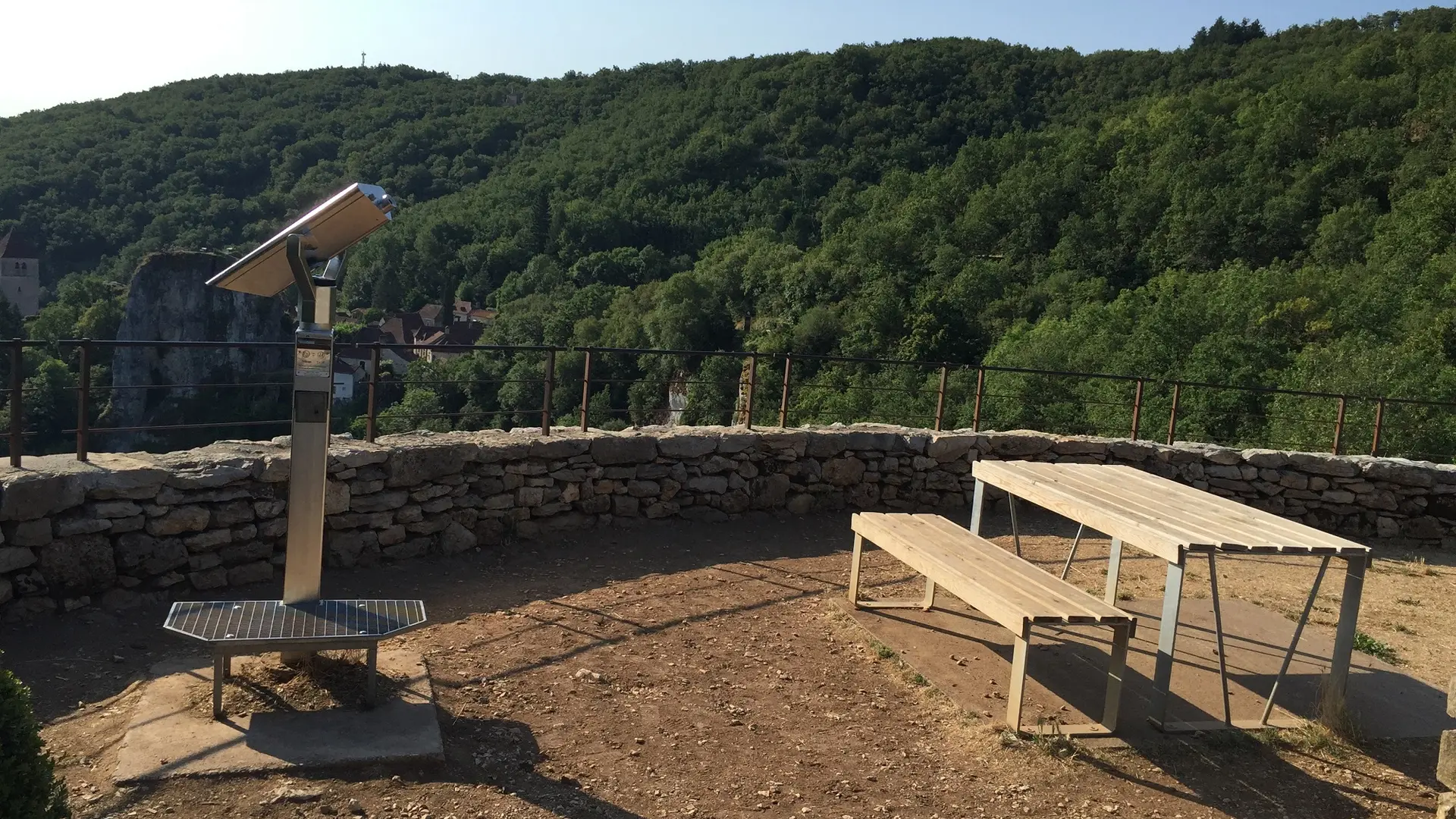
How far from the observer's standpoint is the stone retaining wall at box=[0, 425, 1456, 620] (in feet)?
14.3

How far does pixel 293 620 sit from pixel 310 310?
108cm

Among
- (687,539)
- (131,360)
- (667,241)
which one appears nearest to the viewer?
(687,539)

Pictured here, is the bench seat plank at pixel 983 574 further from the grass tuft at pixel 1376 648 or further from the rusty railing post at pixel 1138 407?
Result: the rusty railing post at pixel 1138 407

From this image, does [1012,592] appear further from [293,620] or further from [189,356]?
[189,356]

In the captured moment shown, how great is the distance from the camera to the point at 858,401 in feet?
64.8

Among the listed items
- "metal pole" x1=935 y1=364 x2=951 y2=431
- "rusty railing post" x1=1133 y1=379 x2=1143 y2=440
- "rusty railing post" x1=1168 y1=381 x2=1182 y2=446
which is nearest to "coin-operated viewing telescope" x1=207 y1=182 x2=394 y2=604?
"metal pole" x1=935 y1=364 x2=951 y2=431

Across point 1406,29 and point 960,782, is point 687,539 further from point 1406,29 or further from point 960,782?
point 1406,29

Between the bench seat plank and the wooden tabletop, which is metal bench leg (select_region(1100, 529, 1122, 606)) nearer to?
the wooden tabletop

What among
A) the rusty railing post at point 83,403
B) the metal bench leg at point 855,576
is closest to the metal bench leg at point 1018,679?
the metal bench leg at point 855,576

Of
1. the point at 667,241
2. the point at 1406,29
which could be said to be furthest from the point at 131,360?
the point at 1406,29

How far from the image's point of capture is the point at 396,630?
3246mm

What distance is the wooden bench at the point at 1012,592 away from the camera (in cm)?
344

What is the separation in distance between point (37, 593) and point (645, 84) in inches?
2400

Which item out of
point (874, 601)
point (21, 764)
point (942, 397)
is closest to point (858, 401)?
point (942, 397)
